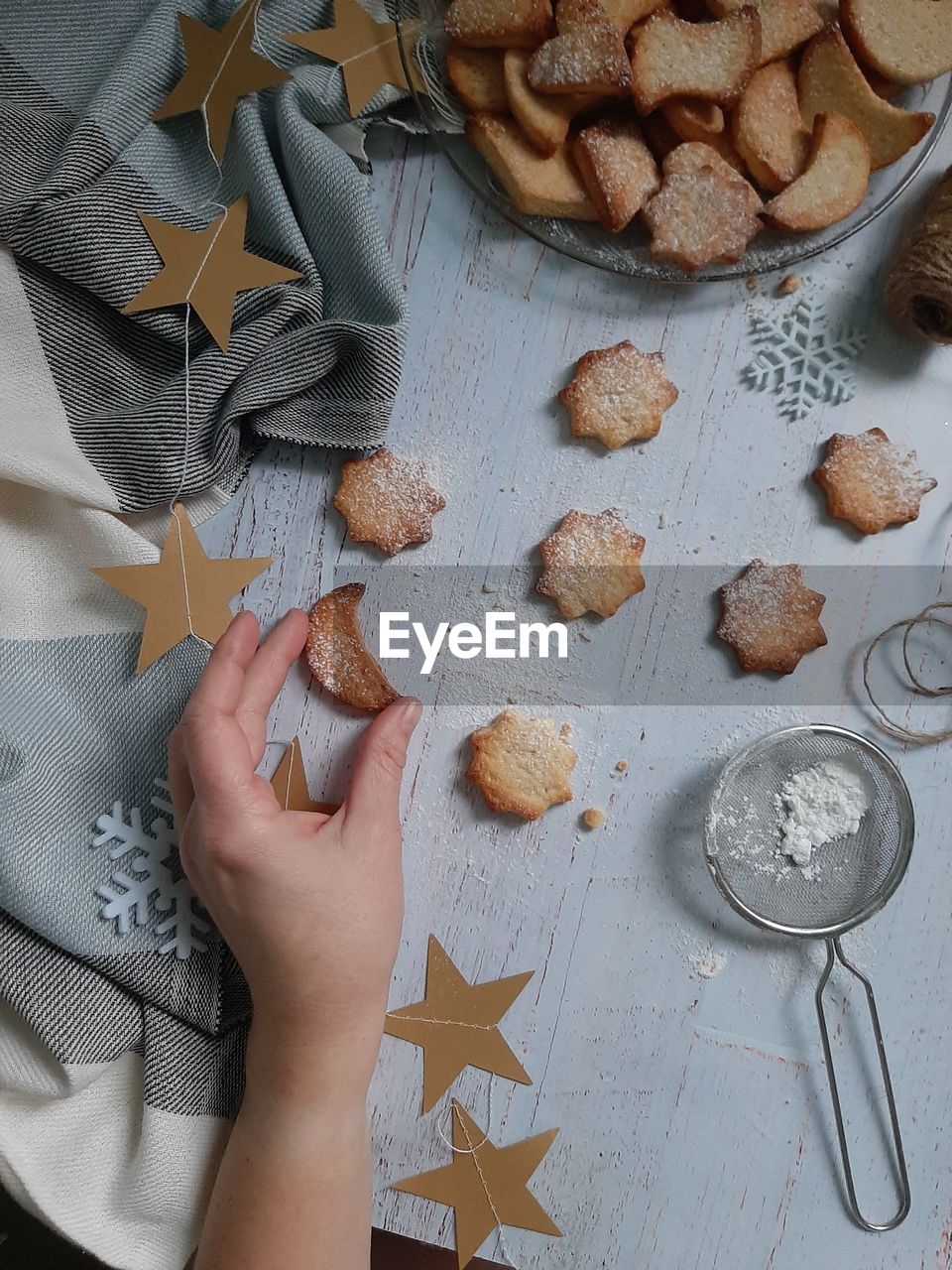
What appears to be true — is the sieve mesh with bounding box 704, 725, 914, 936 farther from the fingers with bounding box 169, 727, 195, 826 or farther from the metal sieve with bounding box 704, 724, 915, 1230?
the fingers with bounding box 169, 727, 195, 826

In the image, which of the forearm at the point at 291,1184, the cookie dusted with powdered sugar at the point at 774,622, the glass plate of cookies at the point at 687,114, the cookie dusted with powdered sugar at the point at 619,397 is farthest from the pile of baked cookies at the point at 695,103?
the forearm at the point at 291,1184

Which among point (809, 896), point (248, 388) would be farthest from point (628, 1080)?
point (248, 388)

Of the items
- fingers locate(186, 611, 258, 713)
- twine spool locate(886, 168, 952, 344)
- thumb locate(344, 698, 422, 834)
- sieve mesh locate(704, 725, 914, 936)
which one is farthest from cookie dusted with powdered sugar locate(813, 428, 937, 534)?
fingers locate(186, 611, 258, 713)

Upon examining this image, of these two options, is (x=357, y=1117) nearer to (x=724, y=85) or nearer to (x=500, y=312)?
(x=500, y=312)

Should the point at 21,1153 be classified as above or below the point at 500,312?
below

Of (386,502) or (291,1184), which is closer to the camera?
(291,1184)

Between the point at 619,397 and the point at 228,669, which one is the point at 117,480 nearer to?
the point at 228,669

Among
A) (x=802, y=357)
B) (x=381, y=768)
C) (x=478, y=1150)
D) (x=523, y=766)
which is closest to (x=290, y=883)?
(x=381, y=768)
